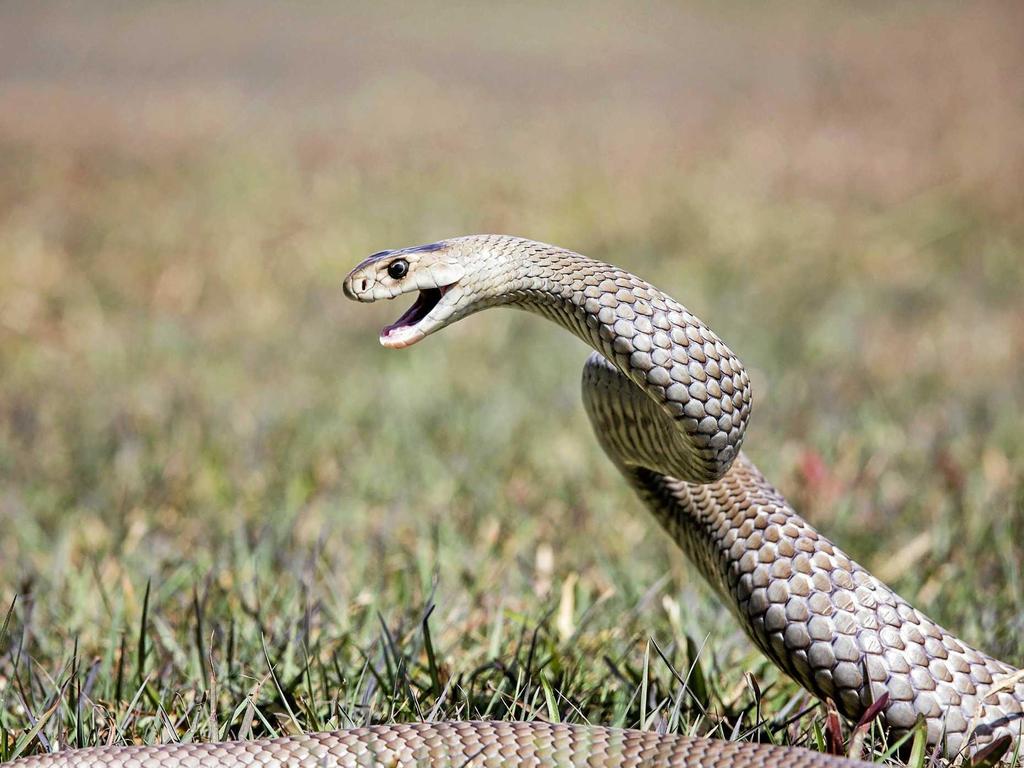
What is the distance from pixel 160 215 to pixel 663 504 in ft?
16.4

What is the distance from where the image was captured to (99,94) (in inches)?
366

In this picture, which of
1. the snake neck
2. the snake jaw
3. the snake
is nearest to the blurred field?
the snake

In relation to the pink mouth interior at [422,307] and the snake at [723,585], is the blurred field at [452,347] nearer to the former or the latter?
the snake at [723,585]

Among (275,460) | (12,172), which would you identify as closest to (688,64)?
(12,172)

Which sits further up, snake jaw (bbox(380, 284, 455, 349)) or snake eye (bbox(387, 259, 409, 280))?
snake eye (bbox(387, 259, 409, 280))

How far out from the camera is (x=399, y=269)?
6.91 ft

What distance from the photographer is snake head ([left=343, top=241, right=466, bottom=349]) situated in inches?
82.0

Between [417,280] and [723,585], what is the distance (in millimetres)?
735

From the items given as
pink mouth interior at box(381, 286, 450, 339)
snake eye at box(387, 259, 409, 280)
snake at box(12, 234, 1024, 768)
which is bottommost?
snake at box(12, 234, 1024, 768)

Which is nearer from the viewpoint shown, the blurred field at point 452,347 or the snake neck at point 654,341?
the snake neck at point 654,341

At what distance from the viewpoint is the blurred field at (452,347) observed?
255 centimetres

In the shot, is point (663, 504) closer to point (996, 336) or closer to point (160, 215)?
point (996, 336)

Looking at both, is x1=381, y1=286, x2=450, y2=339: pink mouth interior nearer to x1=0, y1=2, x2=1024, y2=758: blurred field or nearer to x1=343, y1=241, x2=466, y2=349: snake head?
x1=343, y1=241, x2=466, y2=349: snake head

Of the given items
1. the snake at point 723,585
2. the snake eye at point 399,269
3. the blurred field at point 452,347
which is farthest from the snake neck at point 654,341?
the blurred field at point 452,347
